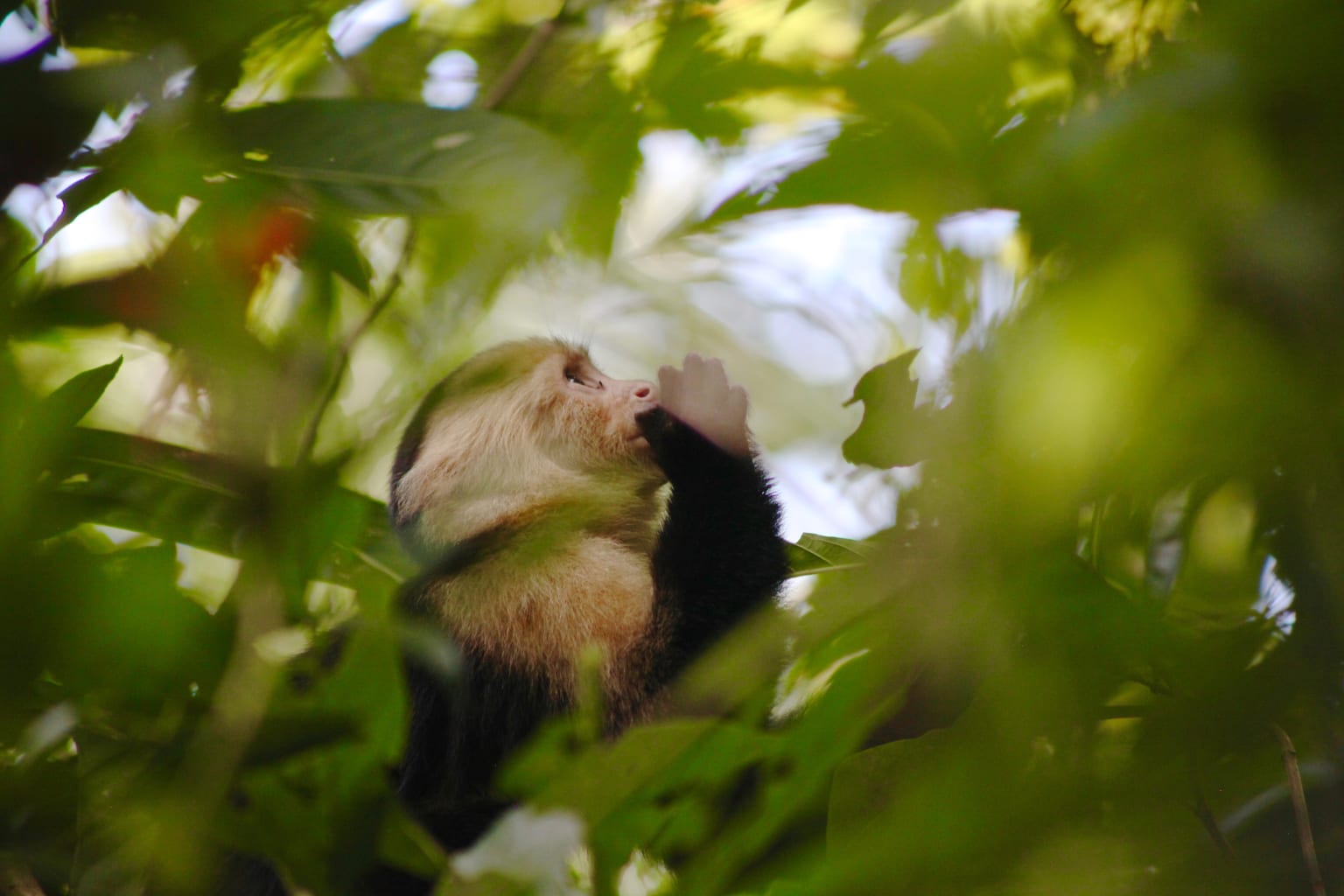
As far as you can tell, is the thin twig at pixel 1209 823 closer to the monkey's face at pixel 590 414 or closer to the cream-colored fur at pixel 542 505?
the cream-colored fur at pixel 542 505

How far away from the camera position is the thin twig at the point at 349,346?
2.41ft

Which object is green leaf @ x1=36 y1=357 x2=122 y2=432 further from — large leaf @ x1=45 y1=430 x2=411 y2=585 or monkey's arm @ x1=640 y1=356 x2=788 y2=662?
monkey's arm @ x1=640 y1=356 x2=788 y2=662

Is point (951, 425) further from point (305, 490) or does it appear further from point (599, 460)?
point (599, 460)

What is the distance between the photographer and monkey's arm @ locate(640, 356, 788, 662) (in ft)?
7.73

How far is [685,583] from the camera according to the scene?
2.41 metres

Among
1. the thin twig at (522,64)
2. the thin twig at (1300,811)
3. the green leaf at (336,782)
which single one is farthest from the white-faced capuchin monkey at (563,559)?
the thin twig at (1300,811)

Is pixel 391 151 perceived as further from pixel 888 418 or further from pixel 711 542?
pixel 711 542

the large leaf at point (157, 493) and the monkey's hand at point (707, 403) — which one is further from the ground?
the large leaf at point (157, 493)

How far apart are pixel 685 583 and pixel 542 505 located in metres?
0.38

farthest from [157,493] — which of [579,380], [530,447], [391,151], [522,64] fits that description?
[579,380]

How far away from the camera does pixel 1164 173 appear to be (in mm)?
564

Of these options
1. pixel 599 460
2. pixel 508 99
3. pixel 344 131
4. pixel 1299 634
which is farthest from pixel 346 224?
pixel 599 460

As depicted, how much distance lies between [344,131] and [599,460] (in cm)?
191

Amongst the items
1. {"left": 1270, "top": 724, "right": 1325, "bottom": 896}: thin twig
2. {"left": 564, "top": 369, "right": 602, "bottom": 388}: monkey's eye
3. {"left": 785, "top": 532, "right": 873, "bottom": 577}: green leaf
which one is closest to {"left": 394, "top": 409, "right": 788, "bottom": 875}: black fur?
{"left": 564, "top": 369, "right": 602, "bottom": 388}: monkey's eye
